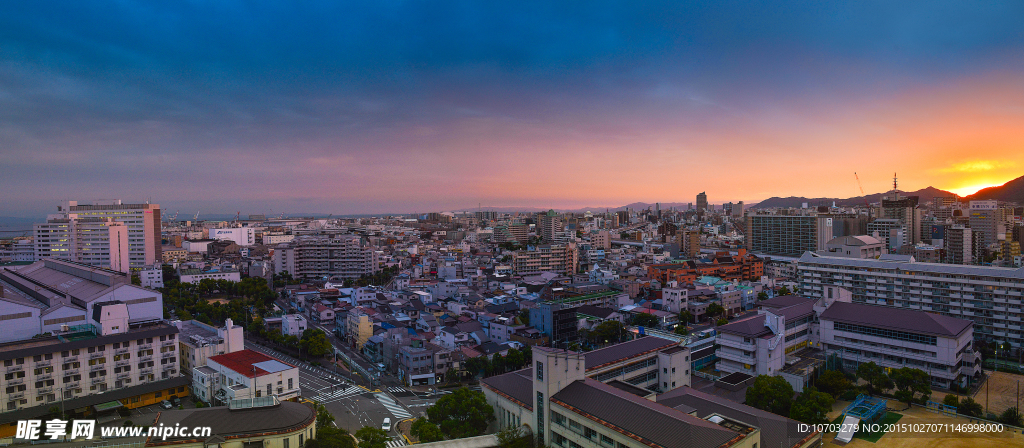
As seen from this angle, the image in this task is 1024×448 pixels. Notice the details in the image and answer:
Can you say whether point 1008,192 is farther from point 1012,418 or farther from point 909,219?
point 1012,418

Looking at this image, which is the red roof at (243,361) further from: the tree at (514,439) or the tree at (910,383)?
the tree at (910,383)

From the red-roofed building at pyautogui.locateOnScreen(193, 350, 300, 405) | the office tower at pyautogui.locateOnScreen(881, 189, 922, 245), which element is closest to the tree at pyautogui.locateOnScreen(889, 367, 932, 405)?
the red-roofed building at pyautogui.locateOnScreen(193, 350, 300, 405)

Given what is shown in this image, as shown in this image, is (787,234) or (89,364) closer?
(89,364)

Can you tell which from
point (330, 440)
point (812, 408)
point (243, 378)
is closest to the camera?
point (330, 440)

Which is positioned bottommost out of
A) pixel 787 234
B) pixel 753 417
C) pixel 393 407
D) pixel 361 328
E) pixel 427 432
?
pixel 393 407

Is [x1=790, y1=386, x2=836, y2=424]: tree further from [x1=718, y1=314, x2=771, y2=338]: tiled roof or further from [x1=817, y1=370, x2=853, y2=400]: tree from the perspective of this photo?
[x1=718, y1=314, x2=771, y2=338]: tiled roof

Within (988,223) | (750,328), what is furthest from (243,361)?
(988,223)

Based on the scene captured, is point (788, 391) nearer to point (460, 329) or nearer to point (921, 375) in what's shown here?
point (921, 375)
